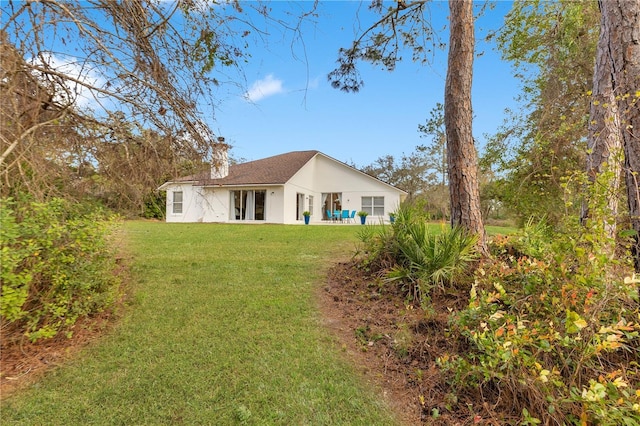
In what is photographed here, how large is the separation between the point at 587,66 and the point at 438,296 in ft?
24.8

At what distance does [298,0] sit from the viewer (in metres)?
3.84

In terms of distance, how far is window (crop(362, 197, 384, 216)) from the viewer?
2019 centimetres

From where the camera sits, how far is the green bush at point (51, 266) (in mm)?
2566

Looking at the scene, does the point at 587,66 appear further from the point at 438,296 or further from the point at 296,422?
the point at 296,422

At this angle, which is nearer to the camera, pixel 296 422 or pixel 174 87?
pixel 296 422

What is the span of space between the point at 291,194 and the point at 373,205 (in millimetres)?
5618

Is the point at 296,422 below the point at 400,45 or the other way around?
below

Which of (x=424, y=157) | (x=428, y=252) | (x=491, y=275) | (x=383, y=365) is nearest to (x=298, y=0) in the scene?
(x=428, y=252)

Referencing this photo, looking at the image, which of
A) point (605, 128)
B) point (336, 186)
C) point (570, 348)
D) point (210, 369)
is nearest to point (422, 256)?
point (570, 348)

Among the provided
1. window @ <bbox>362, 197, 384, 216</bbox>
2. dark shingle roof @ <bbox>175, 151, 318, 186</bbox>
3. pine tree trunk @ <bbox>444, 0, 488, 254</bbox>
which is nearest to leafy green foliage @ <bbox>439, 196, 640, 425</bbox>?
pine tree trunk @ <bbox>444, 0, 488, 254</bbox>

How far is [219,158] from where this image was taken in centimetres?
439

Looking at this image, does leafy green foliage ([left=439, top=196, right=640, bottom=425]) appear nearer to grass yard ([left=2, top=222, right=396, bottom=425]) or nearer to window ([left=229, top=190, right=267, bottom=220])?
grass yard ([left=2, top=222, right=396, bottom=425])

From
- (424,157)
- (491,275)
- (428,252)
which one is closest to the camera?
(491,275)

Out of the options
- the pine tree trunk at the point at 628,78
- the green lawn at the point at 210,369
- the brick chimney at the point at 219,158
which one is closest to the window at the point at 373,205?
the green lawn at the point at 210,369
